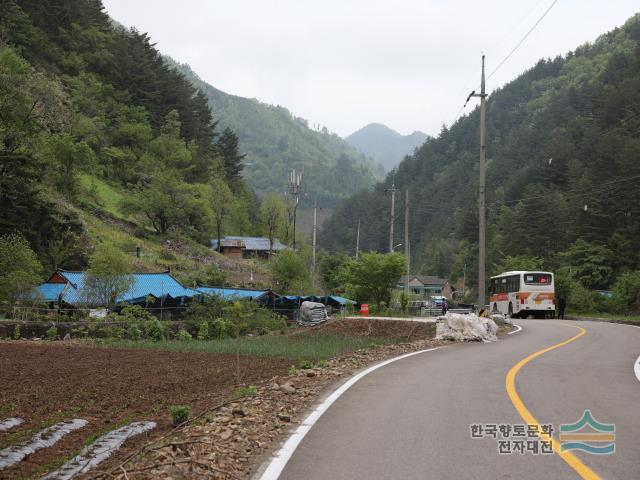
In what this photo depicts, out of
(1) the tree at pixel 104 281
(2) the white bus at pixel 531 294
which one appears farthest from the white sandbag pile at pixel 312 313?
(2) the white bus at pixel 531 294

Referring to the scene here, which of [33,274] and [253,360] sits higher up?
[33,274]

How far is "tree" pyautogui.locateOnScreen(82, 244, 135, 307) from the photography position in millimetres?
36938

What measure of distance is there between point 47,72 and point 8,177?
42499 mm

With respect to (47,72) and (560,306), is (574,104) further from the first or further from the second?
(47,72)

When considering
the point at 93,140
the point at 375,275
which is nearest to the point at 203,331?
the point at 375,275

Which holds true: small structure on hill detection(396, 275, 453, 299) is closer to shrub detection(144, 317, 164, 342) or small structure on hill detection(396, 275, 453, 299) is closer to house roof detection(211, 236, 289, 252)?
house roof detection(211, 236, 289, 252)

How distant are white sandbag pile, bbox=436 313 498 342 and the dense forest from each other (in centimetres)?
2850

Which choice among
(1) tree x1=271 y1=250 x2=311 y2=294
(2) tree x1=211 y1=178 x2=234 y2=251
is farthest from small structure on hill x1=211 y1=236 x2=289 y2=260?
(1) tree x1=271 y1=250 x2=311 y2=294

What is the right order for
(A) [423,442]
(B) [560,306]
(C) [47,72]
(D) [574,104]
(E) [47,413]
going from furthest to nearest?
1. (D) [574,104]
2. (C) [47,72]
3. (B) [560,306]
4. (E) [47,413]
5. (A) [423,442]

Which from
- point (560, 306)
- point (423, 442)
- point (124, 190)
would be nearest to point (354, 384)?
point (423, 442)

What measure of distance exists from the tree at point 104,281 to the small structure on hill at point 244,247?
163 feet

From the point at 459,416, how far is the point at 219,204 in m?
80.8

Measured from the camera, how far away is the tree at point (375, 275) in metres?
44.7

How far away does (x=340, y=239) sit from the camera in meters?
160
